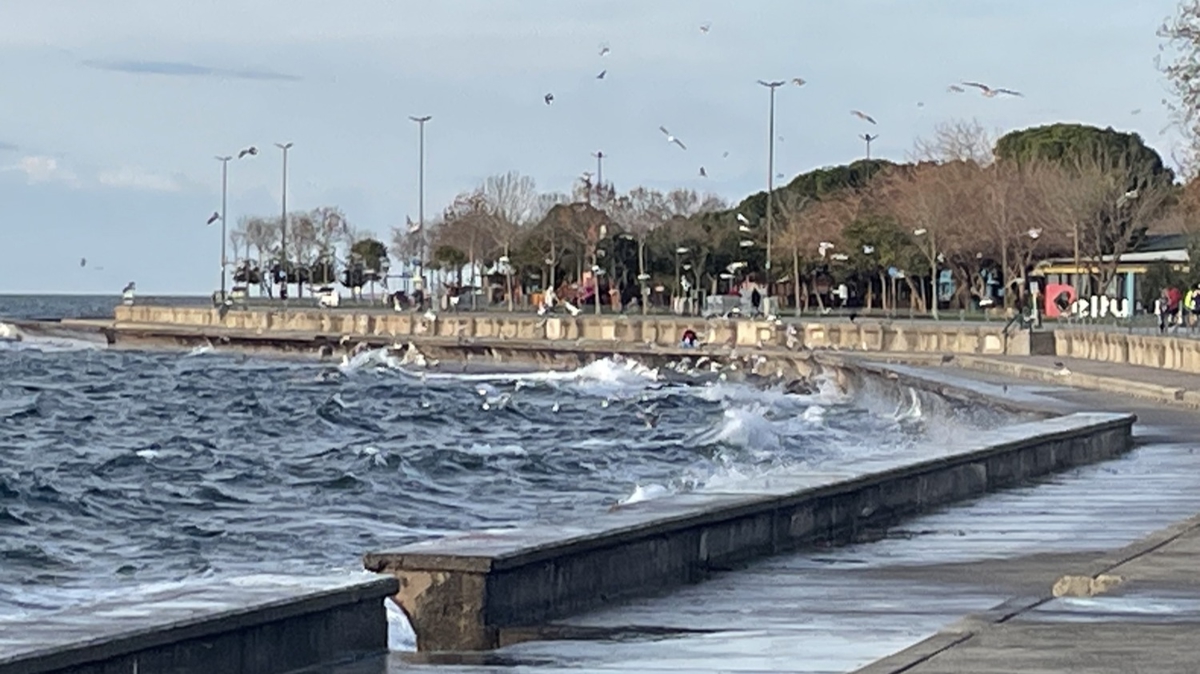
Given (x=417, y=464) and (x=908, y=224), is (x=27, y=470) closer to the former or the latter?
(x=417, y=464)

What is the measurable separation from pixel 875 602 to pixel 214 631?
3.99m

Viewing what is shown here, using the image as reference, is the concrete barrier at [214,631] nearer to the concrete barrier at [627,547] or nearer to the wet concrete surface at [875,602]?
the wet concrete surface at [875,602]

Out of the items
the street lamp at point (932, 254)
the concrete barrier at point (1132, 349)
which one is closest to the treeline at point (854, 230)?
the street lamp at point (932, 254)

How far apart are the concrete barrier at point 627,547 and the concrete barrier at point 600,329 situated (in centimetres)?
4086

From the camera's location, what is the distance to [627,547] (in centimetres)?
1193

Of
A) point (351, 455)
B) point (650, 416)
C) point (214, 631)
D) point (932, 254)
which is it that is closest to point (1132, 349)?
point (650, 416)

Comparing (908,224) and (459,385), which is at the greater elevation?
(908,224)

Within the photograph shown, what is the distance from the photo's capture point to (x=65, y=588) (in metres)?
18.6

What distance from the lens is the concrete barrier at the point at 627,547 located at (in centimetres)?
1055

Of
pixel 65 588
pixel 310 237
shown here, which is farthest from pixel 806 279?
pixel 65 588

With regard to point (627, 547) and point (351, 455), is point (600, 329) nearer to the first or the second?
point (351, 455)

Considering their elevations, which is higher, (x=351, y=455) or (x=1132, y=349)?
(x=1132, y=349)

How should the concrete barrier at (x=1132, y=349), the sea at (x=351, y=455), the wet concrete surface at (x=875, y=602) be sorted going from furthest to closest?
the concrete barrier at (x=1132, y=349) → the sea at (x=351, y=455) → the wet concrete surface at (x=875, y=602)

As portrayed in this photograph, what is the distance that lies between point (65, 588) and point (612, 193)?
118 m
